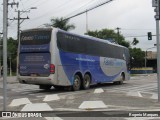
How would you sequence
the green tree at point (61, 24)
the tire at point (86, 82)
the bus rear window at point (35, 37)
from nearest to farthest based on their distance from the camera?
the bus rear window at point (35, 37) < the tire at point (86, 82) < the green tree at point (61, 24)

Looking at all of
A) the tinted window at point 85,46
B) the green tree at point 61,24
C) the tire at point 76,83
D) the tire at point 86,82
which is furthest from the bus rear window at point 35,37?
the green tree at point 61,24

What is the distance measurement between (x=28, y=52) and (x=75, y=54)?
9.08 ft

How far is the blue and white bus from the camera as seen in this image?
20.9 m

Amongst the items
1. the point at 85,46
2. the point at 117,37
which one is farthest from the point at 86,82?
the point at 117,37

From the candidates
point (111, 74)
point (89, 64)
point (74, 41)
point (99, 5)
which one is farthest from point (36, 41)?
point (111, 74)

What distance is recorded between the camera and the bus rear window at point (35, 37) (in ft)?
69.3

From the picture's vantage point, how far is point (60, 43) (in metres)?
21.3

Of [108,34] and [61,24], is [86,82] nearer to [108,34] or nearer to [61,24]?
[61,24]

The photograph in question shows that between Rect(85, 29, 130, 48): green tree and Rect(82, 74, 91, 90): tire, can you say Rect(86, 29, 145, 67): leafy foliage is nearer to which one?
Rect(85, 29, 130, 48): green tree

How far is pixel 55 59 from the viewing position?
68.2 ft

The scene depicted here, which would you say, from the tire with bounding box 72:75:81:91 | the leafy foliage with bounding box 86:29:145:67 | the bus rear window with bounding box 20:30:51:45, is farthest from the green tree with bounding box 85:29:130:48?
the bus rear window with bounding box 20:30:51:45

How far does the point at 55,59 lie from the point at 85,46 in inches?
157

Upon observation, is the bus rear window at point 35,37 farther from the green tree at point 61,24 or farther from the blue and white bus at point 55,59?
the green tree at point 61,24

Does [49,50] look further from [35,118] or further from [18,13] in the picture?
[18,13]
